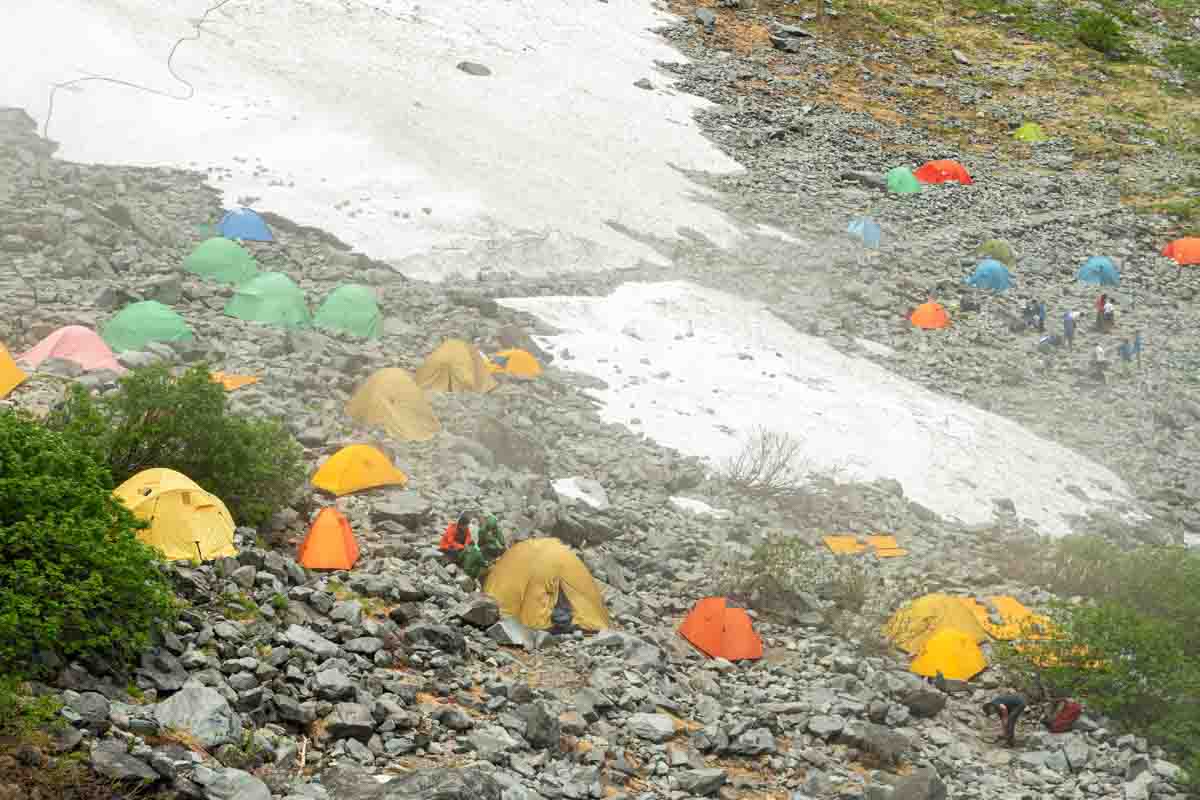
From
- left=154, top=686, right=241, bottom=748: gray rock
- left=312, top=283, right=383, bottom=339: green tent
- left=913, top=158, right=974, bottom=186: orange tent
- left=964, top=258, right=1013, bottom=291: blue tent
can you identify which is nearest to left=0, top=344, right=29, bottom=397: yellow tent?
left=312, top=283, right=383, bottom=339: green tent

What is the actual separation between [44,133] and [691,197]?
1473 centimetres

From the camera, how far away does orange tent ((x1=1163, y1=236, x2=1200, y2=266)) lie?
31670 millimetres

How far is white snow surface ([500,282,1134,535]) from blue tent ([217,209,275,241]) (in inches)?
187

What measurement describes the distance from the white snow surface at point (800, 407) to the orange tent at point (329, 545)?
723cm

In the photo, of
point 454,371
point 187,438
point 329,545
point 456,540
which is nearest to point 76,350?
point 187,438

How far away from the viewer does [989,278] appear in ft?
92.1

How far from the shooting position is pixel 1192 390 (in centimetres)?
2514

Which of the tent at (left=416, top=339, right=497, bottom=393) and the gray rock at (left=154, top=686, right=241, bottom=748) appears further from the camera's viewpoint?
the tent at (left=416, top=339, right=497, bottom=393)

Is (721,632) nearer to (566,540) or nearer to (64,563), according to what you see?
(566,540)

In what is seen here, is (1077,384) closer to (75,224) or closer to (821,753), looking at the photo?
(821,753)

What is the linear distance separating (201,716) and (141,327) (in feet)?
32.7

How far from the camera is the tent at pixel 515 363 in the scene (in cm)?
1906

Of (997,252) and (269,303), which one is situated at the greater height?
(997,252)

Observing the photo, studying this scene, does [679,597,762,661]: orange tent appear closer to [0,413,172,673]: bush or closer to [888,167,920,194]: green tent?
[0,413,172,673]: bush
